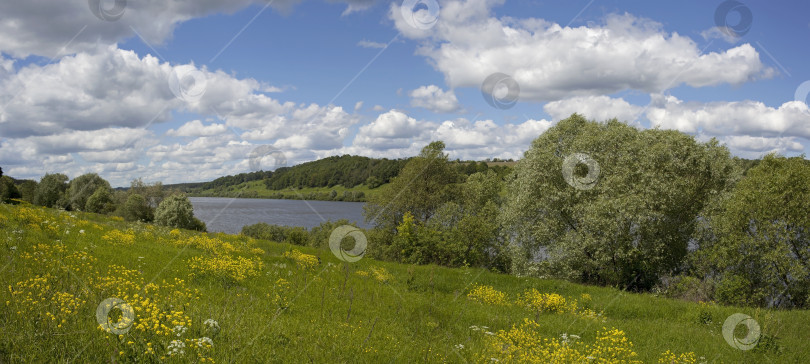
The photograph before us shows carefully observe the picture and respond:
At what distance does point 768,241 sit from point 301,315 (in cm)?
2474

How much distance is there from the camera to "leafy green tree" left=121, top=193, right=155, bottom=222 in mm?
71000

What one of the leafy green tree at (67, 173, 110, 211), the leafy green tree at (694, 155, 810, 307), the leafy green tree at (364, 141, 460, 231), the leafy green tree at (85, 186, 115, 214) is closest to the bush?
the leafy green tree at (85, 186, 115, 214)

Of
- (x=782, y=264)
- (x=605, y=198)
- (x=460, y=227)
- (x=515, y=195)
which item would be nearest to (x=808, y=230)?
(x=782, y=264)

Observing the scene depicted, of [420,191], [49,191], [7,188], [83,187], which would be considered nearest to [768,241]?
[420,191]

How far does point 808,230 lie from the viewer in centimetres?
2170

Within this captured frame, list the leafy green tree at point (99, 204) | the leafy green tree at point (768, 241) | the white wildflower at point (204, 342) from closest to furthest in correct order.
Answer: the white wildflower at point (204, 342), the leafy green tree at point (768, 241), the leafy green tree at point (99, 204)

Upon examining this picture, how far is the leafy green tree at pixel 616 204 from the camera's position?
85.8 feet

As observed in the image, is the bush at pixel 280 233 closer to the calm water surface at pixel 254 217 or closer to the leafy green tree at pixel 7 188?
the calm water surface at pixel 254 217

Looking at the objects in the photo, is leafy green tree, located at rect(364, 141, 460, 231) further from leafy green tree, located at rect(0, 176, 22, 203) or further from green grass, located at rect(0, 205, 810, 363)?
leafy green tree, located at rect(0, 176, 22, 203)

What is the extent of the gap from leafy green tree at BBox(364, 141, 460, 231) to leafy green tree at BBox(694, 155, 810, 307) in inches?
877

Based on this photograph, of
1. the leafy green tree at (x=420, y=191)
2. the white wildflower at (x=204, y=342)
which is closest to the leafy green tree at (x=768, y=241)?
the leafy green tree at (x=420, y=191)

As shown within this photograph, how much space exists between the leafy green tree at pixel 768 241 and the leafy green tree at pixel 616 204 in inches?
131

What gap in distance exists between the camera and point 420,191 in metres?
40.6

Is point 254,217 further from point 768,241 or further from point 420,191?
point 768,241
